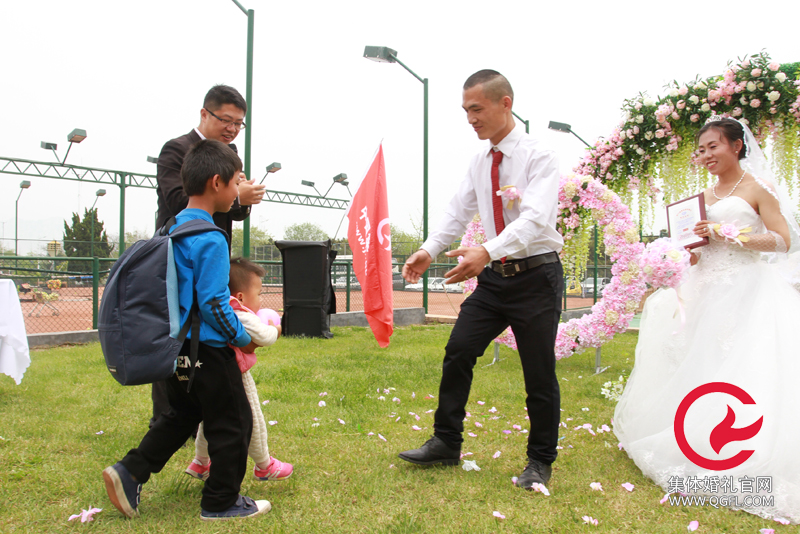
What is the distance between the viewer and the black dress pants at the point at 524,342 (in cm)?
277

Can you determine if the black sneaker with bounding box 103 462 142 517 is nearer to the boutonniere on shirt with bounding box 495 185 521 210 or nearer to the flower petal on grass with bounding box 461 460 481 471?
the flower petal on grass with bounding box 461 460 481 471

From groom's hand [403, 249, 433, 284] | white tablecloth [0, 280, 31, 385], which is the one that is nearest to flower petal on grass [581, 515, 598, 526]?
groom's hand [403, 249, 433, 284]

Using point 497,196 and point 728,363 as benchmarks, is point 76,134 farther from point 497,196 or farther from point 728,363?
point 728,363

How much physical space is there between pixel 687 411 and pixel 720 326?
0.55 m

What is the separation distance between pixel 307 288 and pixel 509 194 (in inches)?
245

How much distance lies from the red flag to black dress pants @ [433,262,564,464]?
6.42 feet

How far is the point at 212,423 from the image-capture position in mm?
2250

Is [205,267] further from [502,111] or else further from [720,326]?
[720,326]

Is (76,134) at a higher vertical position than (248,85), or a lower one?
higher

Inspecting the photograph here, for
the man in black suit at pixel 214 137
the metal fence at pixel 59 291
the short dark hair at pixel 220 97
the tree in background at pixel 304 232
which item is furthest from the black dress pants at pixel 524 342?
the tree in background at pixel 304 232

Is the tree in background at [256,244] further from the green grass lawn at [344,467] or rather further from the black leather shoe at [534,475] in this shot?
the black leather shoe at [534,475]

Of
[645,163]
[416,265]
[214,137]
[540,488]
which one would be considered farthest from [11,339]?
[645,163]

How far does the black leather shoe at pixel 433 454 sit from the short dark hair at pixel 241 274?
1260mm

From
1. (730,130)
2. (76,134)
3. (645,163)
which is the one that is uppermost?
(76,134)
